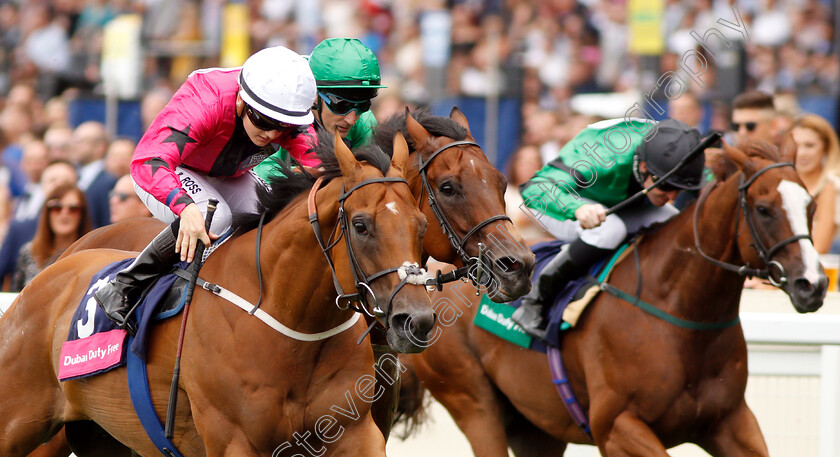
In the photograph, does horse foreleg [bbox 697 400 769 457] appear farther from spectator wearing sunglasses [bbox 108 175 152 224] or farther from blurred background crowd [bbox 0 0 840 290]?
spectator wearing sunglasses [bbox 108 175 152 224]

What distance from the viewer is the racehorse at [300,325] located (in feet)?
11.1

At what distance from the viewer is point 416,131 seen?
4.39 m

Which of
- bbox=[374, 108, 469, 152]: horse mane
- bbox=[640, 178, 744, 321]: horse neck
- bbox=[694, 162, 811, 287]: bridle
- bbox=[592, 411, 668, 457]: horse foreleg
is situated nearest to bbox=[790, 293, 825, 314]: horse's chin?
bbox=[694, 162, 811, 287]: bridle

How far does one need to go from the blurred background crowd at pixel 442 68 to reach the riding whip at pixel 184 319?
282cm

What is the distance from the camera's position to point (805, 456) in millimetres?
5125

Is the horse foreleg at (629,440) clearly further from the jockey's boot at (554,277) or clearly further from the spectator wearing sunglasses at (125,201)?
the spectator wearing sunglasses at (125,201)

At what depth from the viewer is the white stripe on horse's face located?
4246 millimetres

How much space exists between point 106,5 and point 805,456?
10.8 metres

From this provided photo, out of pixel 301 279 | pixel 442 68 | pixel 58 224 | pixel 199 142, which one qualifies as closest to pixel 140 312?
pixel 199 142

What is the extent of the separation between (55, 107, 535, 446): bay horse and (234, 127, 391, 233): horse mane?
0.05m

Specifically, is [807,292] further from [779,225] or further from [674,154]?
[674,154]

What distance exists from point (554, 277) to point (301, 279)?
1.76 meters

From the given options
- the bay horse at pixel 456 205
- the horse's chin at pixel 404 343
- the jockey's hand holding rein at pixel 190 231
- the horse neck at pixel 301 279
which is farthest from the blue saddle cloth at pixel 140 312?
the horse's chin at pixel 404 343

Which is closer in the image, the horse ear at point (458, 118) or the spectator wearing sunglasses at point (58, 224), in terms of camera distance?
the horse ear at point (458, 118)
